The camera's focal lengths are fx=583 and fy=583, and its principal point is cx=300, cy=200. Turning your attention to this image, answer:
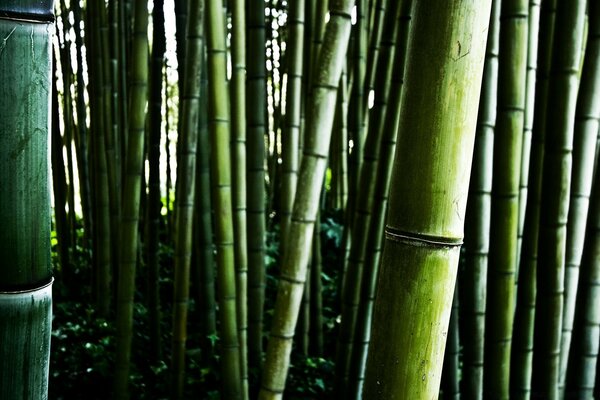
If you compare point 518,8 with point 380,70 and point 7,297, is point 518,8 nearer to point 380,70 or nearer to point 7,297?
point 380,70

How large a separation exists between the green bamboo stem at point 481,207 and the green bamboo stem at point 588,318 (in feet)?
1.74

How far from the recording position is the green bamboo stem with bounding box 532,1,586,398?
158 cm

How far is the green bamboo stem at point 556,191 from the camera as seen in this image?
158 cm

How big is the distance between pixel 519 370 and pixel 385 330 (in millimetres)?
1224

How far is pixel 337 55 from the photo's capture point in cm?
127

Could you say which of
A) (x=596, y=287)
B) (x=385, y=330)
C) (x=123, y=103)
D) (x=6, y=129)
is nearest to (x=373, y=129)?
(x=596, y=287)

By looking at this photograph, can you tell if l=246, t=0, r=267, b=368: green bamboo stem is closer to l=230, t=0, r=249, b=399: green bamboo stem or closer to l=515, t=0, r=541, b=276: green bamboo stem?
l=230, t=0, r=249, b=399: green bamboo stem

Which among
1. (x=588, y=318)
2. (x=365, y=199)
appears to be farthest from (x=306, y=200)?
(x=588, y=318)

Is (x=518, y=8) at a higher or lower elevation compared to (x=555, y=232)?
higher

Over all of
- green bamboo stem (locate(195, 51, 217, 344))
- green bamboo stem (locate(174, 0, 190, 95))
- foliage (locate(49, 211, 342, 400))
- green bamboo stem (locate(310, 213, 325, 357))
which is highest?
green bamboo stem (locate(174, 0, 190, 95))

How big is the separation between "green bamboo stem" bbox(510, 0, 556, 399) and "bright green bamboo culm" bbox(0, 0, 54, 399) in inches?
56.9

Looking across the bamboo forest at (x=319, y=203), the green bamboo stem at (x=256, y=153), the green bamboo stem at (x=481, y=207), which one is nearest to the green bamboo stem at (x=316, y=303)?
the bamboo forest at (x=319, y=203)

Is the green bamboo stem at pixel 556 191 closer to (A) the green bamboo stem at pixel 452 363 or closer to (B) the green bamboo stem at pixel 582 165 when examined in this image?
(B) the green bamboo stem at pixel 582 165

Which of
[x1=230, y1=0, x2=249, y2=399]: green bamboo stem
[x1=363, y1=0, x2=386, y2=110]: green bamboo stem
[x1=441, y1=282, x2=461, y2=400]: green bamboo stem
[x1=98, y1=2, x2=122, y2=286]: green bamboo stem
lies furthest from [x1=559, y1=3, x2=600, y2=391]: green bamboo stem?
[x1=98, y1=2, x2=122, y2=286]: green bamboo stem
